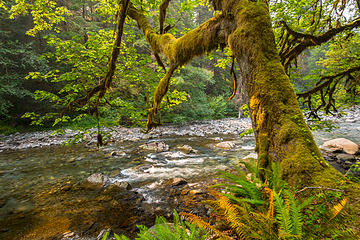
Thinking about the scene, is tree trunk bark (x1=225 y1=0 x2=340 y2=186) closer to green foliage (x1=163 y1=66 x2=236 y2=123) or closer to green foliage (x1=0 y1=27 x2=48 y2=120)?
green foliage (x1=163 y1=66 x2=236 y2=123)

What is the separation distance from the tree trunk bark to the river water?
9.84 feet

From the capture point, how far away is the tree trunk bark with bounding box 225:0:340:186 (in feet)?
5.92

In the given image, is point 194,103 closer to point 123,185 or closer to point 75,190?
point 123,185

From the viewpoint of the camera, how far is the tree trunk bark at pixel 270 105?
1.81 meters

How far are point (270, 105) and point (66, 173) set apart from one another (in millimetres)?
6733

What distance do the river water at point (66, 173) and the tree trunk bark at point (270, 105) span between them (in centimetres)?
300

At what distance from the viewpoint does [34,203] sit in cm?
400

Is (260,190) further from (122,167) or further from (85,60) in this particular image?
(122,167)

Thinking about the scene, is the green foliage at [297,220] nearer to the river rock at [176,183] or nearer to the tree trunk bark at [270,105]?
the tree trunk bark at [270,105]

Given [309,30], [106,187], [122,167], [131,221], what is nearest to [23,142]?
[122,167]

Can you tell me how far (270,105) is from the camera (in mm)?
2178

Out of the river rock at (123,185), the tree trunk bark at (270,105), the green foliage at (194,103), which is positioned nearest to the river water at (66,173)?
the river rock at (123,185)

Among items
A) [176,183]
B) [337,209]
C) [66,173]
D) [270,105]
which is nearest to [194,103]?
[66,173]

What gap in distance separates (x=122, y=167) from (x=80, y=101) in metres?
3.29
